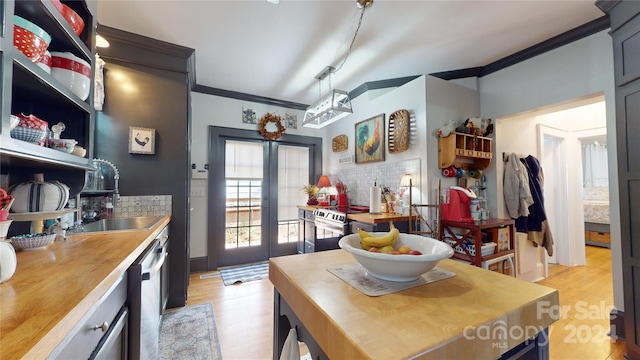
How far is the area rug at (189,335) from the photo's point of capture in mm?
1635

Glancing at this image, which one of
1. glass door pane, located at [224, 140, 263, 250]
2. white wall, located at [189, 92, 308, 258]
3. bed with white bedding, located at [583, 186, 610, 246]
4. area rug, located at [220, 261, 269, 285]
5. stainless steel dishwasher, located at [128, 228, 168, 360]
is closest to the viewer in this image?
stainless steel dishwasher, located at [128, 228, 168, 360]

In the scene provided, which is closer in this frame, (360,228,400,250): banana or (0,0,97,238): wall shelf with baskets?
(0,0,97,238): wall shelf with baskets

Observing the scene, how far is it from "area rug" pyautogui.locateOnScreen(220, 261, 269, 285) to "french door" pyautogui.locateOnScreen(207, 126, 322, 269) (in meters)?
0.14

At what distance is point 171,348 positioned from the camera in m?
1.68

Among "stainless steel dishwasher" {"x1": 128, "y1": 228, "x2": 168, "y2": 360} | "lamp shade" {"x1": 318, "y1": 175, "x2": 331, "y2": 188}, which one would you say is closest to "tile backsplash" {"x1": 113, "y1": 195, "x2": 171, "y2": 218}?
"stainless steel dishwasher" {"x1": 128, "y1": 228, "x2": 168, "y2": 360}

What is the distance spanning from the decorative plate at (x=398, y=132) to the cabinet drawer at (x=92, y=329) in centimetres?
259

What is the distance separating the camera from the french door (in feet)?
11.2

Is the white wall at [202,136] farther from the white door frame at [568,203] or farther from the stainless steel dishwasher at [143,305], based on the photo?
the white door frame at [568,203]

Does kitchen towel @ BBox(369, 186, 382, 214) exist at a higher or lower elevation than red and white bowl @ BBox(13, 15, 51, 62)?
lower

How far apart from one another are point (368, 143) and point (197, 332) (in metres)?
2.71

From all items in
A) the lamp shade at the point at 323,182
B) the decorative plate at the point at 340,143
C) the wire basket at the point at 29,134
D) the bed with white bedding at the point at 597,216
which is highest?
the decorative plate at the point at 340,143

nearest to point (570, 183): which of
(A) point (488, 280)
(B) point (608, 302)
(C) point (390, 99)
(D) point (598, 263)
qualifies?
(D) point (598, 263)

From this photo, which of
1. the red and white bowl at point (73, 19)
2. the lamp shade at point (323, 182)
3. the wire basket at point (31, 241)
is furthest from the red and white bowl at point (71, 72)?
the lamp shade at point (323, 182)

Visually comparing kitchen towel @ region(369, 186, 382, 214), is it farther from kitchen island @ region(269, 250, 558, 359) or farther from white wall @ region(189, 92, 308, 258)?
white wall @ region(189, 92, 308, 258)
